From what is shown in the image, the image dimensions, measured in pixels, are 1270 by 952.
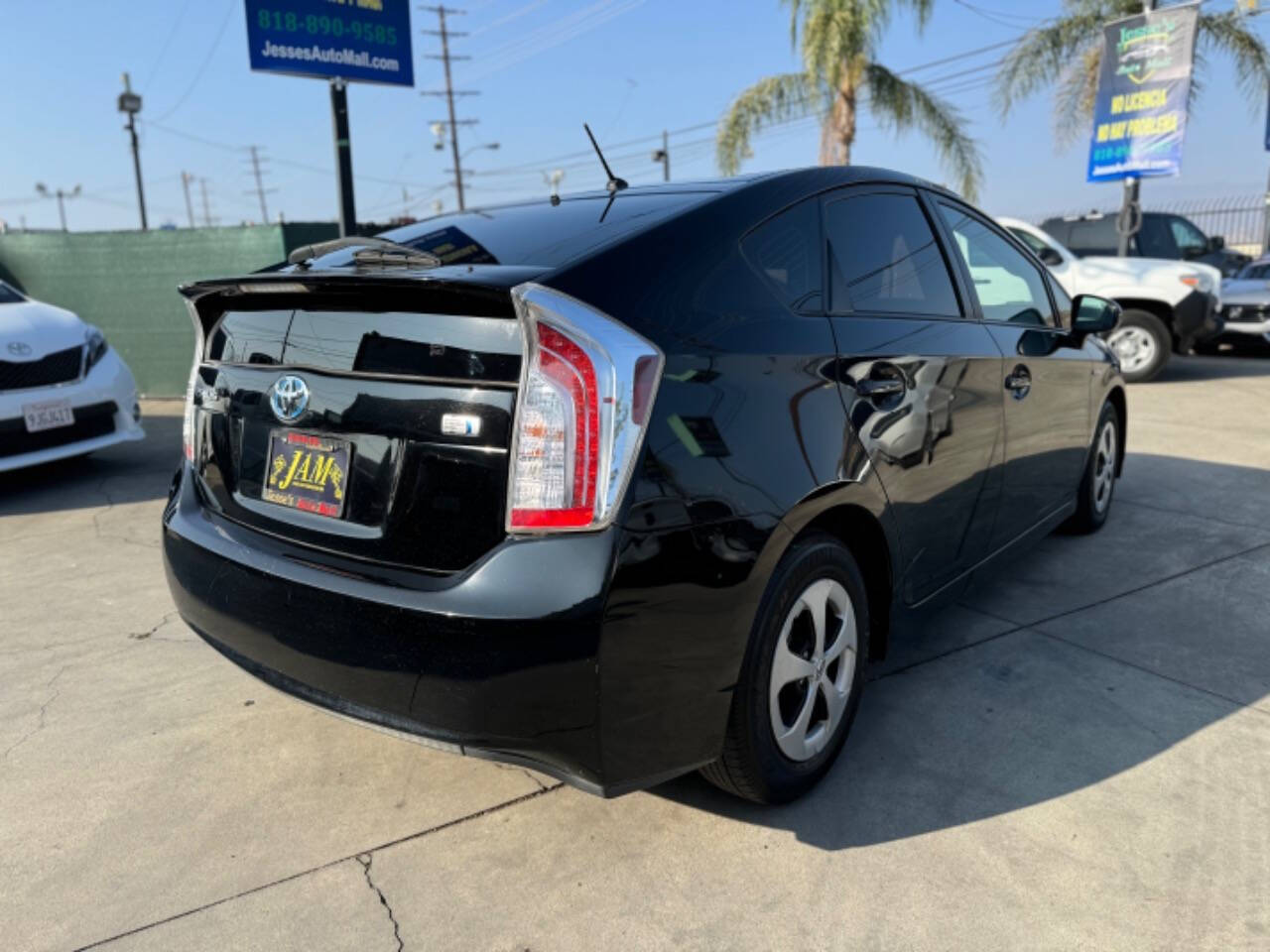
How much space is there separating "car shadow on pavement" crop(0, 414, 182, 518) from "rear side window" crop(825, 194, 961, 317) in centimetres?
499

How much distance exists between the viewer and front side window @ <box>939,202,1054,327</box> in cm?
344

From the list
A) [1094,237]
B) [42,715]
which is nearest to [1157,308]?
[1094,237]

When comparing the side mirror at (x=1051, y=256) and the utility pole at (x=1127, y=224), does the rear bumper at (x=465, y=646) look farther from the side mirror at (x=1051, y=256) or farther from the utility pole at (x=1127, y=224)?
the utility pole at (x=1127, y=224)

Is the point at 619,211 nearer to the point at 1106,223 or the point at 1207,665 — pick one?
the point at 1207,665

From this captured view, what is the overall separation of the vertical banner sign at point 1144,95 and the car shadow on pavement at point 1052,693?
10.1 m

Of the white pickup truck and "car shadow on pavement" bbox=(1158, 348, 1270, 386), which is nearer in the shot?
the white pickup truck

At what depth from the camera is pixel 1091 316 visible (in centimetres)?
415

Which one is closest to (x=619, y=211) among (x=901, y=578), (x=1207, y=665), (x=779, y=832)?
(x=901, y=578)

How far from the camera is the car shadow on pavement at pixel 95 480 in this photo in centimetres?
603

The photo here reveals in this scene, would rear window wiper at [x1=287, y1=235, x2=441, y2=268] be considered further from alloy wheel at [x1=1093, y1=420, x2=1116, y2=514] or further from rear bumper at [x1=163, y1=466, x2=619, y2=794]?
alloy wheel at [x1=1093, y1=420, x2=1116, y2=514]

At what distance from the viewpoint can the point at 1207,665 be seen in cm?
331

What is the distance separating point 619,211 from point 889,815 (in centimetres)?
173

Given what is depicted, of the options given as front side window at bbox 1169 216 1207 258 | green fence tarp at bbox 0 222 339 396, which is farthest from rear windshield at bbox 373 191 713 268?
front side window at bbox 1169 216 1207 258

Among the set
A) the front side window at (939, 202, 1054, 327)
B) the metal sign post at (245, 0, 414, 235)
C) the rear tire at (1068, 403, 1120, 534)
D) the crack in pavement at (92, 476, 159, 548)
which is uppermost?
the metal sign post at (245, 0, 414, 235)
